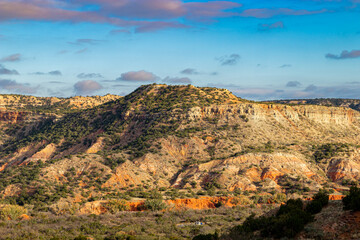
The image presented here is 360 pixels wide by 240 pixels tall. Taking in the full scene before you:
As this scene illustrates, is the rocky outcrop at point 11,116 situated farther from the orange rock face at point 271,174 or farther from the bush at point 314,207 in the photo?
the bush at point 314,207

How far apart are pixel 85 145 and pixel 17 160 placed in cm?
2098

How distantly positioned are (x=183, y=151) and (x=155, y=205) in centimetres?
3165

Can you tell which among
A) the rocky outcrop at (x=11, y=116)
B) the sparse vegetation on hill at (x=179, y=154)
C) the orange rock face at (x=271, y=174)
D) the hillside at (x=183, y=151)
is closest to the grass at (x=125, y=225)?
the sparse vegetation on hill at (x=179, y=154)

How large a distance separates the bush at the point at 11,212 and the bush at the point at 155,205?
16.3m

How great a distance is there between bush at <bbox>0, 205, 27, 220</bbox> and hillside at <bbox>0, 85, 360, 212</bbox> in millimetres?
10475

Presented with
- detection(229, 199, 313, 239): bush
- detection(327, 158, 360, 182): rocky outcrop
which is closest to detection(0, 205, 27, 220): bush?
detection(229, 199, 313, 239): bush

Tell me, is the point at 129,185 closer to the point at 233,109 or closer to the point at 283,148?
the point at 283,148

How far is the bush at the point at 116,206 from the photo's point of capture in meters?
53.2

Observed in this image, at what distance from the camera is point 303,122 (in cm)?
10594

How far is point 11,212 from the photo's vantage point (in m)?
47.9

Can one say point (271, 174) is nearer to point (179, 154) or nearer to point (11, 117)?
point (179, 154)

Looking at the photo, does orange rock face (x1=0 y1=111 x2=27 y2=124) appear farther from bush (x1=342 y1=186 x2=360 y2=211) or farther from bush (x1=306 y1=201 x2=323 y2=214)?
bush (x1=342 y1=186 x2=360 y2=211)

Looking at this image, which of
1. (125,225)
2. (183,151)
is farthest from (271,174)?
(125,225)

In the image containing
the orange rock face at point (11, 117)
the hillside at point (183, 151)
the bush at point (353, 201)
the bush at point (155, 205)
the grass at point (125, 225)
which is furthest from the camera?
the orange rock face at point (11, 117)
